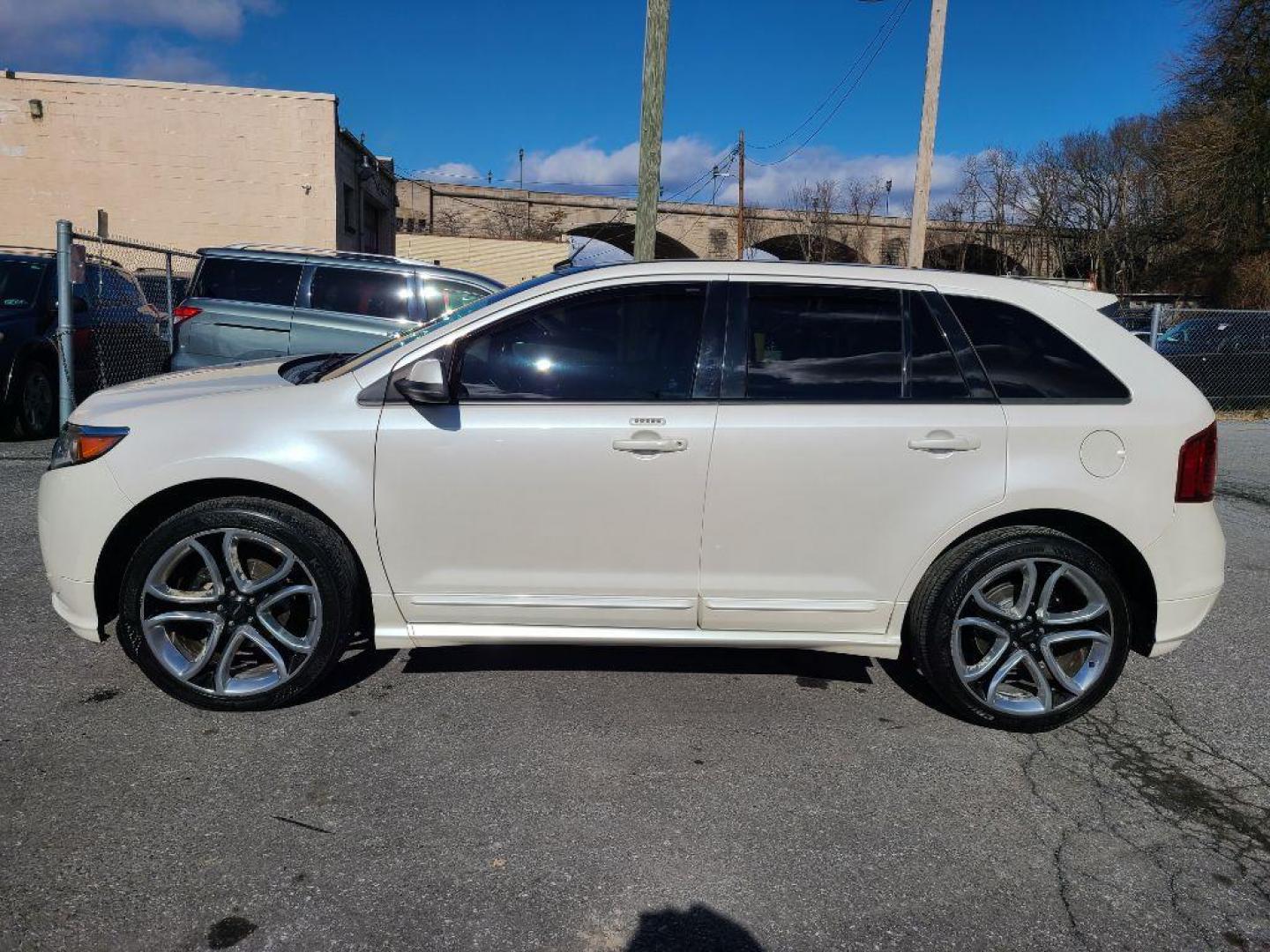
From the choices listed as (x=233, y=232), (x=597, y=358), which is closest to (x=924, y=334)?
(x=597, y=358)

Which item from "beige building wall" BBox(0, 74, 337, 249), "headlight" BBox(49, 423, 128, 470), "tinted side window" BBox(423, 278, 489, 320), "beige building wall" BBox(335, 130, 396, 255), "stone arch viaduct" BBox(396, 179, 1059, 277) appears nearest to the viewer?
"headlight" BBox(49, 423, 128, 470)

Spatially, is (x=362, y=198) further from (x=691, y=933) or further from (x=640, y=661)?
(x=691, y=933)

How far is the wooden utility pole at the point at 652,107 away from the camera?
920 cm

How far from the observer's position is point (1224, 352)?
47.8 feet

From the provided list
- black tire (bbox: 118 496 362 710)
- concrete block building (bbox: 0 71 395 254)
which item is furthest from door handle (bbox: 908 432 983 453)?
concrete block building (bbox: 0 71 395 254)

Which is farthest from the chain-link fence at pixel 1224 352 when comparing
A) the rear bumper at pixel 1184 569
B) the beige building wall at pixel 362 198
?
the beige building wall at pixel 362 198

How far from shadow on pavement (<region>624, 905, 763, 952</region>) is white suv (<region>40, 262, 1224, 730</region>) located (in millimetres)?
1207

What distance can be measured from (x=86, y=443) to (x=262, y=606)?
2.95 feet

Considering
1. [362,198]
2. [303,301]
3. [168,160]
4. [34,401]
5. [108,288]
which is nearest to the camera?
[303,301]

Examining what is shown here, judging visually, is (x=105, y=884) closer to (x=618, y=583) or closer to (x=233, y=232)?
(x=618, y=583)

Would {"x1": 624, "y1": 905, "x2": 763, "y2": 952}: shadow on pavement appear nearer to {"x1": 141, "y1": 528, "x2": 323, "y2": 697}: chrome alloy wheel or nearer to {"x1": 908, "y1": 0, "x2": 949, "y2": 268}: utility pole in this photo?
{"x1": 141, "y1": 528, "x2": 323, "y2": 697}: chrome alloy wheel

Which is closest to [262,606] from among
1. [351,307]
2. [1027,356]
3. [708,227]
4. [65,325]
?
[1027,356]

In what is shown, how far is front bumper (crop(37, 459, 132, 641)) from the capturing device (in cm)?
345

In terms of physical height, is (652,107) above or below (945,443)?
above
